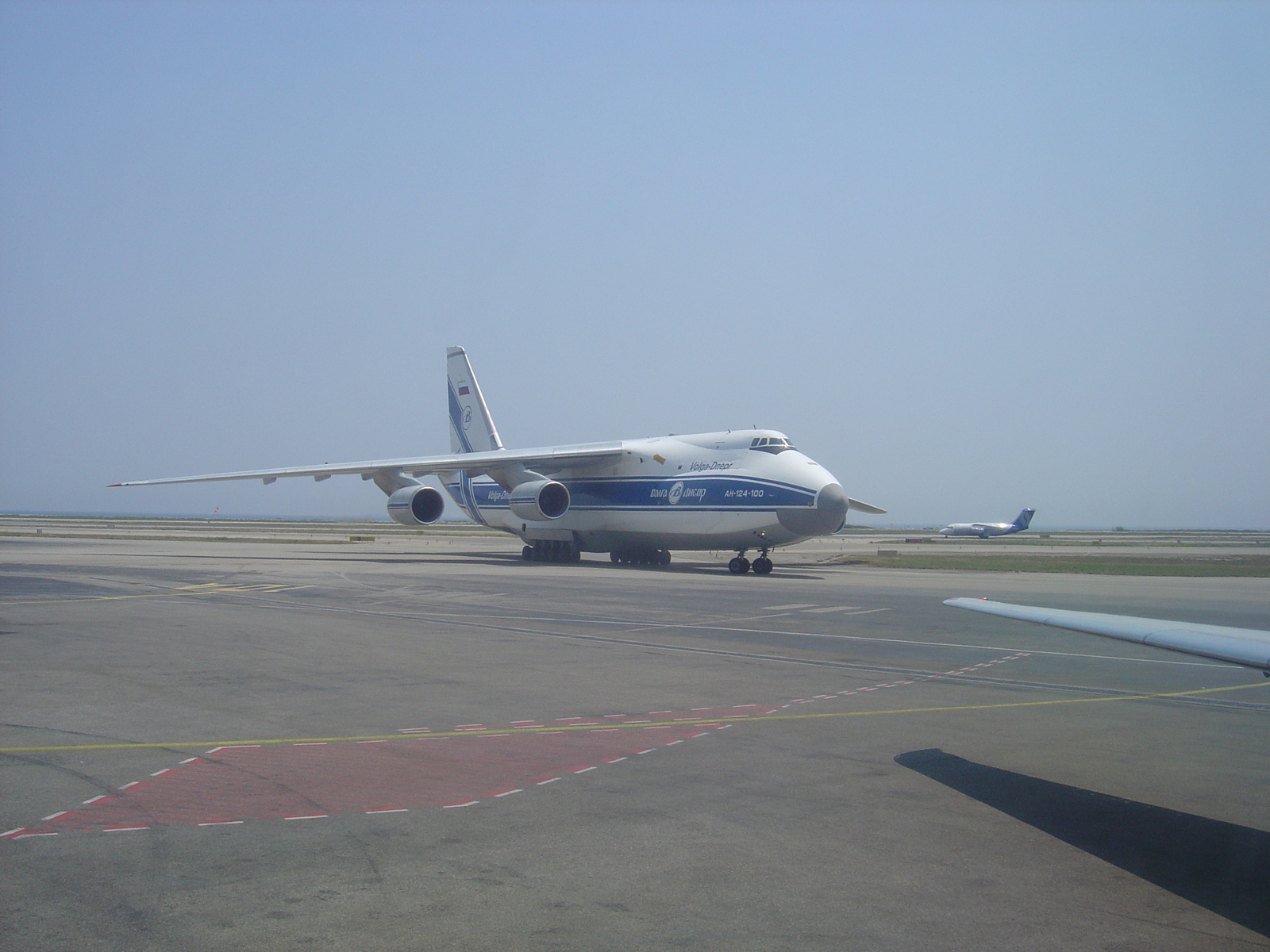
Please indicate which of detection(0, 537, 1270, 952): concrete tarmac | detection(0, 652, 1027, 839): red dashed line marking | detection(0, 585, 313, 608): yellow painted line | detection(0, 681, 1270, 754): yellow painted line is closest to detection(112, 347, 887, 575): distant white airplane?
detection(0, 585, 313, 608): yellow painted line

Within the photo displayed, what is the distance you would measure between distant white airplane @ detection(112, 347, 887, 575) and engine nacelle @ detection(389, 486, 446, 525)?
0.05m

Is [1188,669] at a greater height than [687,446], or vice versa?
[687,446]

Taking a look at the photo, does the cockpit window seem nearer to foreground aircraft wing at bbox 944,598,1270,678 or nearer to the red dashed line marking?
the red dashed line marking

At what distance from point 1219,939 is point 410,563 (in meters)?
32.4

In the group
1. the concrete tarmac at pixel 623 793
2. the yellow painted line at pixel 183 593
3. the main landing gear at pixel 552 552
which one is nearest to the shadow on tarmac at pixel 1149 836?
the concrete tarmac at pixel 623 793

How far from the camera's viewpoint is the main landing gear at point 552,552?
3788 cm

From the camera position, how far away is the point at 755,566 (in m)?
31.6

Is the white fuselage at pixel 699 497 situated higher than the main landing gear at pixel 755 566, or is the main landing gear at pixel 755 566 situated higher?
the white fuselage at pixel 699 497

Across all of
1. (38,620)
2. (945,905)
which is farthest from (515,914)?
(38,620)

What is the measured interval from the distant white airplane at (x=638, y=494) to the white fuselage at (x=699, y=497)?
39 millimetres

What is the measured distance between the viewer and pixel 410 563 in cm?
3456

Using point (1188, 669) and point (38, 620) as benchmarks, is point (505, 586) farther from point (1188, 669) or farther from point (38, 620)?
point (1188, 669)

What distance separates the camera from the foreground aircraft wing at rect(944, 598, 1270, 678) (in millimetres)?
4594

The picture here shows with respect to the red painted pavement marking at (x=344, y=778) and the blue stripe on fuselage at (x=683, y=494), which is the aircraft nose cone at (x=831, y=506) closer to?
the blue stripe on fuselage at (x=683, y=494)
